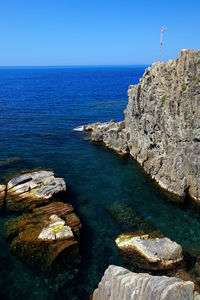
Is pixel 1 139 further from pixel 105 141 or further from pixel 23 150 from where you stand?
pixel 105 141

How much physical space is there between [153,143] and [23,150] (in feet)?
89.6

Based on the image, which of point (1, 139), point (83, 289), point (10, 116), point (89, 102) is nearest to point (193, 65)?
point (83, 289)

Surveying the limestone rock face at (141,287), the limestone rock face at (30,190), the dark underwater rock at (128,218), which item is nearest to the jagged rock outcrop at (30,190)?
the limestone rock face at (30,190)

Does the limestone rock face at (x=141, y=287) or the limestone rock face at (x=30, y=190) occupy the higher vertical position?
the limestone rock face at (x=141, y=287)

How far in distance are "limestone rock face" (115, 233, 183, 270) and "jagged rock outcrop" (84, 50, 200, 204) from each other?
11460mm

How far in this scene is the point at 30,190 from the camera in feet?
108

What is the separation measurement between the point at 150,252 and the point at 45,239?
10534 millimetres

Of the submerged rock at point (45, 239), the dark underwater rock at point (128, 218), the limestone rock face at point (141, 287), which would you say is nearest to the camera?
the limestone rock face at point (141, 287)

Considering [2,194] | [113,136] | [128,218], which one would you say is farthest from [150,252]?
[113,136]

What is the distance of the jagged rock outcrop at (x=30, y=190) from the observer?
31203mm

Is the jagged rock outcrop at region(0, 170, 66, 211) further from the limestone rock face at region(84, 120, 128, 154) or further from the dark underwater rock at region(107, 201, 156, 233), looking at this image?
the limestone rock face at region(84, 120, 128, 154)

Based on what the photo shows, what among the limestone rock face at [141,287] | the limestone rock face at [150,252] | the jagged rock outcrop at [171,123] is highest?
the jagged rock outcrop at [171,123]

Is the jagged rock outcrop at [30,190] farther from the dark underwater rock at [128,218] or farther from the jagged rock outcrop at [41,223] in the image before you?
the dark underwater rock at [128,218]

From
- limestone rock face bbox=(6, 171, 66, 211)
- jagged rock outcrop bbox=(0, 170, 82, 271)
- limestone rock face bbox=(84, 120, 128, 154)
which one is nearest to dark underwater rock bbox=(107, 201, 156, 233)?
jagged rock outcrop bbox=(0, 170, 82, 271)
